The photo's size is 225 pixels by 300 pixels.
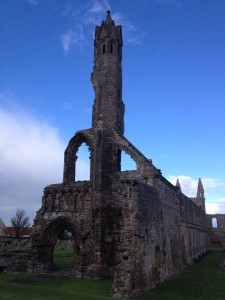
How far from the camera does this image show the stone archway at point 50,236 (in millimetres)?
21391

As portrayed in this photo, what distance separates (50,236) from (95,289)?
7.71 metres

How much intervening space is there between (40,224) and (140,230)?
9.85 metres

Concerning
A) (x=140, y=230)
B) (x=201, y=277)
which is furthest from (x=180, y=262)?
(x=140, y=230)

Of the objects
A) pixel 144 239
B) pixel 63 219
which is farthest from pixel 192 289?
pixel 63 219

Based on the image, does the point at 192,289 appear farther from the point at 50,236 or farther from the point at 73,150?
the point at 73,150

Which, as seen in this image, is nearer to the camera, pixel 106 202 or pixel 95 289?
pixel 95 289

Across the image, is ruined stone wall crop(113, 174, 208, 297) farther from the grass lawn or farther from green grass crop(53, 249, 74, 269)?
green grass crop(53, 249, 74, 269)

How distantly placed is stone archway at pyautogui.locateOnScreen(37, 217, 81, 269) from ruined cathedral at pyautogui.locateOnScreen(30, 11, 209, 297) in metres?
0.06

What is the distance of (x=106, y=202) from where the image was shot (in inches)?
811

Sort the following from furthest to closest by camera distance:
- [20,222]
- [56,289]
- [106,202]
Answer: [20,222] → [106,202] → [56,289]

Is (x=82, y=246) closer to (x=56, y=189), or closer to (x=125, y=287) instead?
(x=56, y=189)

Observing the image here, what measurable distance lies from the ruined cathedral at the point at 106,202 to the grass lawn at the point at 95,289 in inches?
43.7

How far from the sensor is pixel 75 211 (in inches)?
843

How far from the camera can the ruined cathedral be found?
18.2 m
